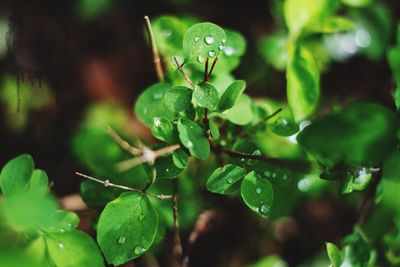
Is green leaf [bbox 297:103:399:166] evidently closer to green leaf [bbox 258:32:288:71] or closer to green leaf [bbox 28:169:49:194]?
green leaf [bbox 28:169:49:194]

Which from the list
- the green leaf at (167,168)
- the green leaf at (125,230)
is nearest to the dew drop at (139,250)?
the green leaf at (125,230)

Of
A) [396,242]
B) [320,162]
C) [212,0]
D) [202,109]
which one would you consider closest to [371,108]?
[320,162]

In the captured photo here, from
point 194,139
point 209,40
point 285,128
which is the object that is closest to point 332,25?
point 285,128

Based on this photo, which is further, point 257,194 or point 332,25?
point 332,25

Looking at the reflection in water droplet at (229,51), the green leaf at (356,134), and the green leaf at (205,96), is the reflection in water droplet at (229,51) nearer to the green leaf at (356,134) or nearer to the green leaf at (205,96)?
the green leaf at (205,96)

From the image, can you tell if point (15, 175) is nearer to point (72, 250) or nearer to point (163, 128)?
point (72, 250)

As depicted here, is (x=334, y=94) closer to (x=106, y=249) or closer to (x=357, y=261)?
(x=357, y=261)
